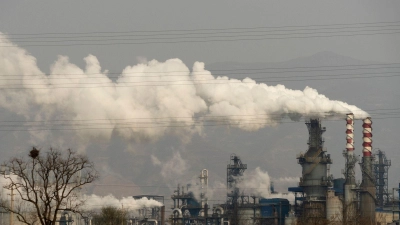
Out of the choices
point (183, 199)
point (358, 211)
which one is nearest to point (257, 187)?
point (183, 199)

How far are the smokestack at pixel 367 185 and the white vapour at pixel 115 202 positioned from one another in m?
41.6

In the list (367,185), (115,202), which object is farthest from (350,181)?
(115,202)

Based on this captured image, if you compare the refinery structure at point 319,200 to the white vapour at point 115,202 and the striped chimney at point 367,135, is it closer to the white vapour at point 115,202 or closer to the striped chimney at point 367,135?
the striped chimney at point 367,135

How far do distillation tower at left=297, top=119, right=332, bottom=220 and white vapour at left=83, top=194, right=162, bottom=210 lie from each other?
3466 cm

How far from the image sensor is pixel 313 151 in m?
108

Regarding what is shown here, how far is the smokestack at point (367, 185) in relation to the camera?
4141 inches

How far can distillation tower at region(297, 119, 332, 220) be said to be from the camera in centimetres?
10656

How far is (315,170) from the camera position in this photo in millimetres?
108125

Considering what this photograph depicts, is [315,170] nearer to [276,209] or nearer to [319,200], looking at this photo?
[319,200]

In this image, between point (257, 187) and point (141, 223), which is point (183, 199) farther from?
point (257, 187)

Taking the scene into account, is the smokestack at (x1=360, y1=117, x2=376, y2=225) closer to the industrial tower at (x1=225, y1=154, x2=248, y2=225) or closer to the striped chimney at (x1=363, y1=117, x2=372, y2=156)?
the striped chimney at (x1=363, y1=117, x2=372, y2=156)

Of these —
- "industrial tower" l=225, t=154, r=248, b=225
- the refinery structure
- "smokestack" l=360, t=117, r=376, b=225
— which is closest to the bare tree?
the refinery structure

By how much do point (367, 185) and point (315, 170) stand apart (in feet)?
24.4

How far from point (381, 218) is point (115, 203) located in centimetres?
4517
